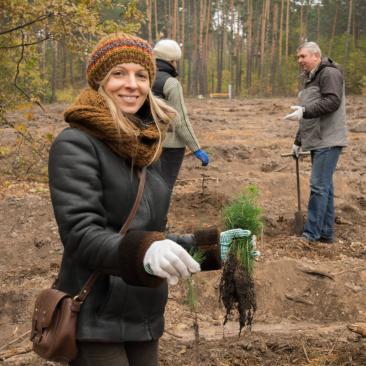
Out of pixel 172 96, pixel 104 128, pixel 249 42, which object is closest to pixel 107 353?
pixel 104 128

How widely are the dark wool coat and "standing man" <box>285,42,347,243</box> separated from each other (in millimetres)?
4041

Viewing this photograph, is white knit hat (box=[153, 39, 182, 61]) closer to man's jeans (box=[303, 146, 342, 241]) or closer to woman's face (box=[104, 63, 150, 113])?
man's jeans (box=[303, 146, 342, 241])

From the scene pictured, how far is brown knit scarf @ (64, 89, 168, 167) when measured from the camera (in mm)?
1865

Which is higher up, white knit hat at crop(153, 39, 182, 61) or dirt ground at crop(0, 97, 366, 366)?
white knit hat at crop(153, 39, 182, 61)

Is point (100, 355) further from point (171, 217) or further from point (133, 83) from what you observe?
point (171, 217)

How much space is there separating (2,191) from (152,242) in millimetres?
7087

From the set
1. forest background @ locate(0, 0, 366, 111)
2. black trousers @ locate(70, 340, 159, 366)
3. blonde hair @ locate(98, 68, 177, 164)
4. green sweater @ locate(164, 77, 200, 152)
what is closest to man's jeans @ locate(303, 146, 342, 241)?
green sweater @ locate(164, 77, 200, 152)

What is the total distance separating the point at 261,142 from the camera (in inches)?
541

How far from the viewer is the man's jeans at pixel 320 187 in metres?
6.00

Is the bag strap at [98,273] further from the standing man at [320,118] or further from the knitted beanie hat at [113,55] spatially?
the standing man at [320,118]

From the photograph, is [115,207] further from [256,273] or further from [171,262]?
[256,273]

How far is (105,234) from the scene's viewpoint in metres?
1.72

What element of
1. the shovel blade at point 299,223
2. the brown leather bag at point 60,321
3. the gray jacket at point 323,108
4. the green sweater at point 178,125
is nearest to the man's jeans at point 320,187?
the gray jacket at point 323,108

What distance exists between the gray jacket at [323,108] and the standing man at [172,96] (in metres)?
1.27
